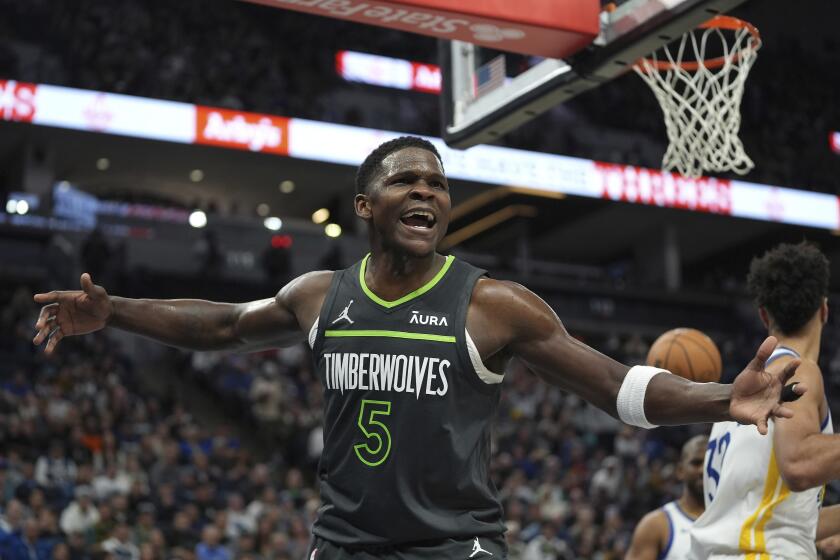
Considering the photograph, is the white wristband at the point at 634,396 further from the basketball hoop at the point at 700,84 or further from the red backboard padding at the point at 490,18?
the basketball hoop at the point at 700,84

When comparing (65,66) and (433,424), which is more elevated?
(65,66)

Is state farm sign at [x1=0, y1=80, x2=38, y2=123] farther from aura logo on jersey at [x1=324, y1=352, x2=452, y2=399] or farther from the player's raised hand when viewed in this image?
aura logo on jersey at [x1=324, y1=352, x2=452, y2=399]

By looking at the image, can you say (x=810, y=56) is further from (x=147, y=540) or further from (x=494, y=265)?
(x=147, y=540)

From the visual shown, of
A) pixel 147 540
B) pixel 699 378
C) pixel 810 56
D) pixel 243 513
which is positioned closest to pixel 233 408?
pixel 243 513

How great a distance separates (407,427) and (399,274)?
1.67 ft

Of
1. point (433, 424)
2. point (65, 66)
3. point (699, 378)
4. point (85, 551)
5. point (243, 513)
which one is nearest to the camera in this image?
point (433, 424)

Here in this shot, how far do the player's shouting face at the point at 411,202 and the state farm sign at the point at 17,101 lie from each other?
17926 millimetres

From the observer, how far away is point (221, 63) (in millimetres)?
23031

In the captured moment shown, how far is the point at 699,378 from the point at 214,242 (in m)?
17.1

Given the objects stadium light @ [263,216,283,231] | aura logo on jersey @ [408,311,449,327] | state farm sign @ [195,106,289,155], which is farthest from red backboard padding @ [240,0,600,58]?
stadium light @ [263,216,283,231]

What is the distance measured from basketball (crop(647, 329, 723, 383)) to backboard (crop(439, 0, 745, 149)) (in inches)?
52.7

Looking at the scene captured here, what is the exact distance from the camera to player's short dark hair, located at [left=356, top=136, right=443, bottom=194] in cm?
364

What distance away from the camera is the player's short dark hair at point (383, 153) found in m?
3.64

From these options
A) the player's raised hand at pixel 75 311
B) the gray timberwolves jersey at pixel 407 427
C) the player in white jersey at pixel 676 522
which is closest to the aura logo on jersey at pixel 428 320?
the gray timberwolves jersey at pixel 407 427
